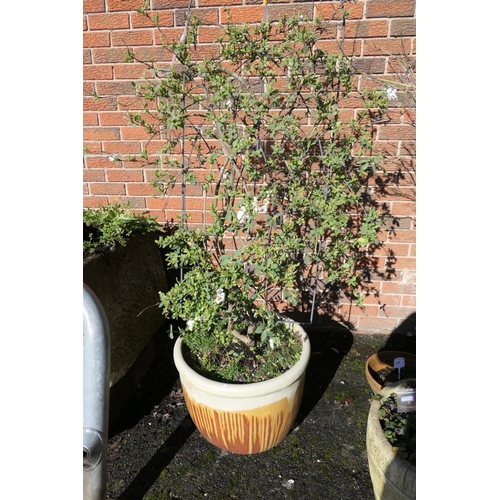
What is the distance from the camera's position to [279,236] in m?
1.92

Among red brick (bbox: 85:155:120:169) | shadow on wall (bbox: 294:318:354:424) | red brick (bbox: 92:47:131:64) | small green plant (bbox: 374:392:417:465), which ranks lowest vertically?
shadow on wall (bbox: 294:318:354:424)

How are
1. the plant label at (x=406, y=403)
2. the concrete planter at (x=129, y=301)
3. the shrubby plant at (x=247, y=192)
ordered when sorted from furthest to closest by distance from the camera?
the concrete planter at (x=129, y=301), the shrubby plant at (x=247, y=192), the plant label at (x=406, y=403)

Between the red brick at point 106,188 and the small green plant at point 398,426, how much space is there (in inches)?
83.8

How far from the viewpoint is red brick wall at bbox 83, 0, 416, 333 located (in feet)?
7.77

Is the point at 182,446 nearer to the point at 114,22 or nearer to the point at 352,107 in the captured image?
the point at 352,107

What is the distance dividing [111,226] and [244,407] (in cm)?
129

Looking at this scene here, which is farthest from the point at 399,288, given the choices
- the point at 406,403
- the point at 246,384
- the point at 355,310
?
the point at 246,384

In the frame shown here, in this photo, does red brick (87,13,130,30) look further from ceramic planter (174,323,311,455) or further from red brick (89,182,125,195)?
ceramic planter (174,323,311,455)

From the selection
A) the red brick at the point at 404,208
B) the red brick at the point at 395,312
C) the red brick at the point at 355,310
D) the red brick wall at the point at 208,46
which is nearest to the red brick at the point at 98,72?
the red brick wall at the point at 208,46

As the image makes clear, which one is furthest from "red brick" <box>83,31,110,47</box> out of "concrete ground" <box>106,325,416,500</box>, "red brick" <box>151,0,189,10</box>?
"concrete ground" <box>106,325,416,500</box>

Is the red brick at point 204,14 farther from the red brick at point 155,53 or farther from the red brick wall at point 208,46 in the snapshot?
the red brick at point 155,53

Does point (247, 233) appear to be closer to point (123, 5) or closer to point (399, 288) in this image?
point (399, 288)

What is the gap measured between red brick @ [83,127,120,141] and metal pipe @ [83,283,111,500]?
6.58 ft

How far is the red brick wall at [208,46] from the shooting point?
237 cm
